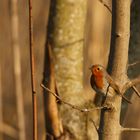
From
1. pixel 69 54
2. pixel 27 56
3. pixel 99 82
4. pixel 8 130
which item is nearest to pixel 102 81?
pixel 99 82

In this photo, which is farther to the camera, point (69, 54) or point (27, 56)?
point (27, 56)

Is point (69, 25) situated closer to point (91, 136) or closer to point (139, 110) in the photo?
point (91, 136)

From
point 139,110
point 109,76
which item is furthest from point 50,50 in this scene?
point 139,110

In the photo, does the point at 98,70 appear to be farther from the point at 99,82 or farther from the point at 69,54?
the point at 69,54

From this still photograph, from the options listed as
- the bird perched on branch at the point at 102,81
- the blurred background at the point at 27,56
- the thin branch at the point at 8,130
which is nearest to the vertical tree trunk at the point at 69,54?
the bird perched on branch at the point at 102,81

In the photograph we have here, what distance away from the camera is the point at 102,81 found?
0.90 metres

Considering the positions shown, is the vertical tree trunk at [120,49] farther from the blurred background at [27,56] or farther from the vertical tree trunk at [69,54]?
the blurred background at [27,56]

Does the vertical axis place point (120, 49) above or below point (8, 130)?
above

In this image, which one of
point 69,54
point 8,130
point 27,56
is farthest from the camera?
point 27,56

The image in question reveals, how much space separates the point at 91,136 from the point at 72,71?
0.55 feet

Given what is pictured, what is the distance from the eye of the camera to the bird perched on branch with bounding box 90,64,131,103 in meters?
0.88

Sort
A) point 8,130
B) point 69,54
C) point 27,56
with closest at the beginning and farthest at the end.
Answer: point 69,54, point 8,130, point 27,56

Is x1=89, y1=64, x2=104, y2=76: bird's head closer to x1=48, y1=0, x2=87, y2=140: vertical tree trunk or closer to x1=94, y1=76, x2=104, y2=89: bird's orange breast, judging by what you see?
x1=94, y1=76, x2=104, y2=89: bird's orange breast

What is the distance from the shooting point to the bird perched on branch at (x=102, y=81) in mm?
879
